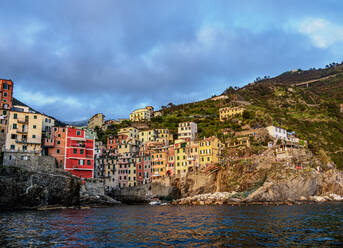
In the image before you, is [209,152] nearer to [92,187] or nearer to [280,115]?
[92,187]

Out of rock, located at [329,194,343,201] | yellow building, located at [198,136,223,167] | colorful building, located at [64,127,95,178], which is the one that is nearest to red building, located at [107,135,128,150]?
colorful building, located at [64,127,95,178]

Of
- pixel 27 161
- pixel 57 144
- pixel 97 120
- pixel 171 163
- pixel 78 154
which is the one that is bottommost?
pixel 27 161

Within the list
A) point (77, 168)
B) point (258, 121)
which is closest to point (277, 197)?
point (258, 121)

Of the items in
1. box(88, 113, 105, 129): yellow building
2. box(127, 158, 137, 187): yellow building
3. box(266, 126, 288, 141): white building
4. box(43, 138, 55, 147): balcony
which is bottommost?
box(127, 158, 137, 187): yellow building

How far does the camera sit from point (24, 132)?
7369 cm

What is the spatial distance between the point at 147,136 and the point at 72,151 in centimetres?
4124

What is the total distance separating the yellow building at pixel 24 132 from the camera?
7206cm

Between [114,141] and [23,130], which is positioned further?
[114,141]

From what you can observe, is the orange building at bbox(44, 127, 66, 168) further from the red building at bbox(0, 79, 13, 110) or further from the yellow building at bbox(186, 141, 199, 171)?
the yellow building at bbox(186, 141, 199, 171)

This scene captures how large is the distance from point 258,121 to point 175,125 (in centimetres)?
3552

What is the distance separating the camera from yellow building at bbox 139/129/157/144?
11487 cm

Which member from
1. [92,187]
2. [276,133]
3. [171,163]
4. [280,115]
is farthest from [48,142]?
[280,115]

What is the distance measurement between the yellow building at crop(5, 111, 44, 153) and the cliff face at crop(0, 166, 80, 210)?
9.73 meters

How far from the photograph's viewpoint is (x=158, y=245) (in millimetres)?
21938
